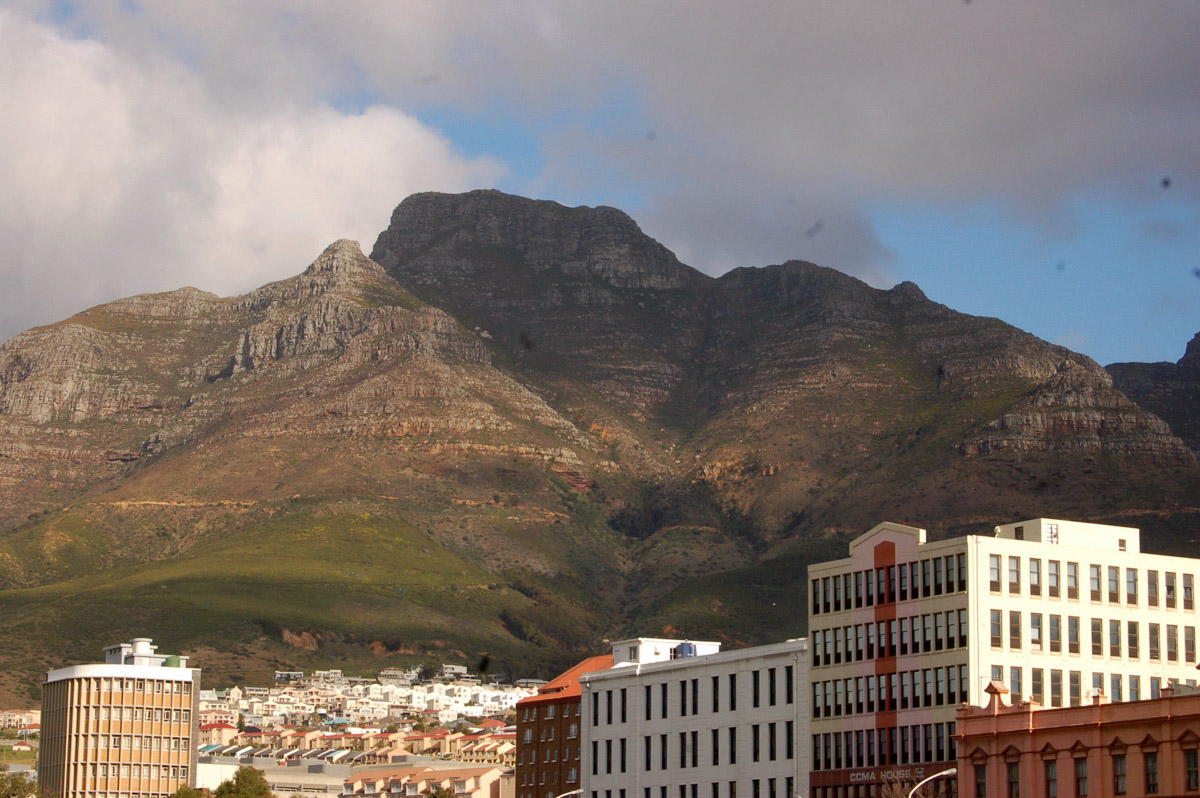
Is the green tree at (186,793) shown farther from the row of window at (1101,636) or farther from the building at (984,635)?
the row of window at (1101,636)

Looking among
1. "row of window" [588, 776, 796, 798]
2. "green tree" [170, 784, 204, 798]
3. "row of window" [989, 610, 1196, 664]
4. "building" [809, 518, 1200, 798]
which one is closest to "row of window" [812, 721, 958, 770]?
"building" [809, 518, 1200, 798]

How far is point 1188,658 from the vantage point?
4921 inches

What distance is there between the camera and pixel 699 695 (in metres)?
143

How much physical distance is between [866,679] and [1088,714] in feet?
107

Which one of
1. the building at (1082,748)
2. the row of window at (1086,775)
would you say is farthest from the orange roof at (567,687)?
the row of window at (1086,775)

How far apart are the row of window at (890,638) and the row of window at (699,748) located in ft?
19.6

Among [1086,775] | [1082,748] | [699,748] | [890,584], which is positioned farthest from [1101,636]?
[699,748]

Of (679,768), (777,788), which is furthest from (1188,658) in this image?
(679,768)

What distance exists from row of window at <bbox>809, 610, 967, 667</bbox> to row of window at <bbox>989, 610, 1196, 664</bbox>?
2.70m

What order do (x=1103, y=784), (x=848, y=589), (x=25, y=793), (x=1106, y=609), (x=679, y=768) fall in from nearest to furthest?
(x=1103, y=784) → (x=1106, y=609) → (x=848, y=589) → (x=679, y=768) → (x=25, y=793)

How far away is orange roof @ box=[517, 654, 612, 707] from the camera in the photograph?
570 ft

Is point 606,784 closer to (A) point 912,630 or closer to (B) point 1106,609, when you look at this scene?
(A) point 912,630

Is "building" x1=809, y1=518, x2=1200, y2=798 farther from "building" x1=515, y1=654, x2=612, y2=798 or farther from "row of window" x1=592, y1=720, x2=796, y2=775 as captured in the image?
"building" x1=515, y1=654, x2=612, y2=798

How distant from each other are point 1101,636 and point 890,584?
13.5 m
